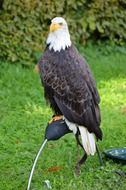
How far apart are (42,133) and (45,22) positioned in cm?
346

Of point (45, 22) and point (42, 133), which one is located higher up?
point (45, 22)

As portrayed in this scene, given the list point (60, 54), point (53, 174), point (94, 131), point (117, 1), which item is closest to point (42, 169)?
point (53, 174)

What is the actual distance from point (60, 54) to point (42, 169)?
48.5 inches

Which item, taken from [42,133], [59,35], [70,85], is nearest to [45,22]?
[42,133]

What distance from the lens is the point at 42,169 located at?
5.97 meters

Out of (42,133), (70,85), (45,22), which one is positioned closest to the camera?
(70,85)

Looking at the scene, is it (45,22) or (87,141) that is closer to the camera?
(87,141)

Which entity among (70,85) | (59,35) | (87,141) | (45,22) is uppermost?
(59,35)

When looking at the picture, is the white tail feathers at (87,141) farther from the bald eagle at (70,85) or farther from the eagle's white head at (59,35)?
the eagle's white head at (59,35)

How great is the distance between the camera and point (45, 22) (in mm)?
10109

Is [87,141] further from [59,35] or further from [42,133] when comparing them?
[42,133]

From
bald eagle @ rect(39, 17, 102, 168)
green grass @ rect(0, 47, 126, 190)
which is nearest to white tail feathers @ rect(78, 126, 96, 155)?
bald eagle @ rect(39, 17, 102, 168)

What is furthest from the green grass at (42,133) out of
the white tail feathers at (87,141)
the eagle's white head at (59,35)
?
the eagle's white head at (59,35)

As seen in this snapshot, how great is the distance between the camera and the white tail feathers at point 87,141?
5.40m
